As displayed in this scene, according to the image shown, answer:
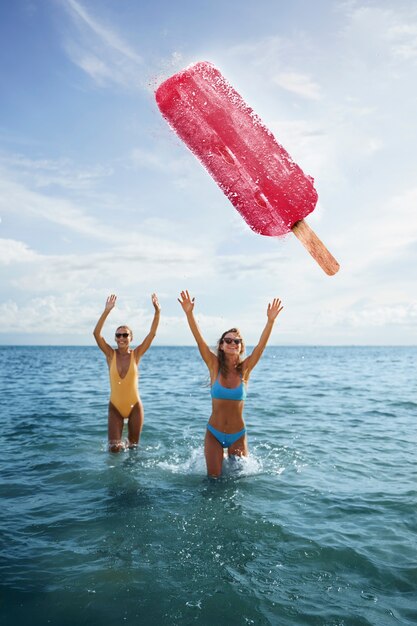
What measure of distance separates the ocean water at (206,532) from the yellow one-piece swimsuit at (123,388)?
35.4 inches

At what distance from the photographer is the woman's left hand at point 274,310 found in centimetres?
560

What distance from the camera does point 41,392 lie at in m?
18.7

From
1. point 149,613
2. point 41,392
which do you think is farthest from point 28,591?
point 41,392

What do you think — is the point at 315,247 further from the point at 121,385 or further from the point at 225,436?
the point at 121,385

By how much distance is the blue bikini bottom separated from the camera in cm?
598

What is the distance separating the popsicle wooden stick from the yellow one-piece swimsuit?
4.20 m

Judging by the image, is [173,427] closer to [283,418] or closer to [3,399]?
[283,418]

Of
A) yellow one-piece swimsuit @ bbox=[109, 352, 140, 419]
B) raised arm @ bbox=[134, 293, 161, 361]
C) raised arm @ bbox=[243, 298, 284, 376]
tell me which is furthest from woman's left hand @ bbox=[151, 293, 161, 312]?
raised arm @ bbox=[243, 298, 284, 376]

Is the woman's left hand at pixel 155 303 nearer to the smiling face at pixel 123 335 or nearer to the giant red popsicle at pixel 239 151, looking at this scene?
the smiling face at pixel 123 335

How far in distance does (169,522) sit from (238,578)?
1.33 metres

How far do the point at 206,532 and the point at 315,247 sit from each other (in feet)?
10.7

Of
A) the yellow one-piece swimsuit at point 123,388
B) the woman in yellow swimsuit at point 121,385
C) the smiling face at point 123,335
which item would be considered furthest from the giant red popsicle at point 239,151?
the yellow one-piece swimsuit at point 123,388

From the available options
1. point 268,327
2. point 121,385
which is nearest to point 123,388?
point 121,385

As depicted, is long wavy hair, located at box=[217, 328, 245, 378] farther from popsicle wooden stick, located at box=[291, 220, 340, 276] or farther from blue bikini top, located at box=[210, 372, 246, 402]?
popsicle wooden stick, located at box=[291, 220, 340, 276]
